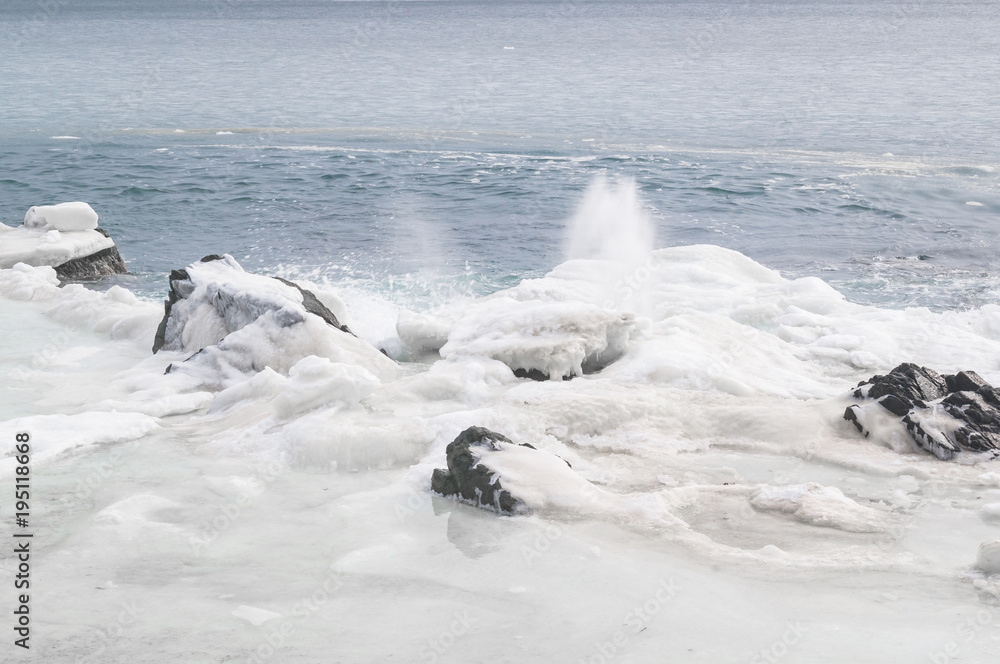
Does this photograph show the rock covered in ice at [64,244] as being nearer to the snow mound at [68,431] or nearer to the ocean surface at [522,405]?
the ocean surface at [522,405]

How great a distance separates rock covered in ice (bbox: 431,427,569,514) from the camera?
550 cm

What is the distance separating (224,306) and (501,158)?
1493cm

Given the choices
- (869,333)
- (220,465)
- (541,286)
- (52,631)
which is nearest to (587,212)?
(541,286)

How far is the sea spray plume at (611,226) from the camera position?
14117 millimetres

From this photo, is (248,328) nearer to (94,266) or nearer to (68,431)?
(68,431)

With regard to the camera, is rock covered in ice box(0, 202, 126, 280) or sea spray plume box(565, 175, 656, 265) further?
sea spray plume box(565, 175, 656, 265)

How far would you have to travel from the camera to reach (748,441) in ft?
22.5

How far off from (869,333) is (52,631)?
845 cm

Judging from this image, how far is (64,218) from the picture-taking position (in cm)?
1327

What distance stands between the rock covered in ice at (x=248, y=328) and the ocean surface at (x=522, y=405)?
164 mm

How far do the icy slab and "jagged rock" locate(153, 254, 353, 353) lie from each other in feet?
15.5

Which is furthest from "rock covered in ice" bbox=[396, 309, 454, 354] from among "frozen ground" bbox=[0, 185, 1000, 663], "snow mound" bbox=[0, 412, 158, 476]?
"snow mound" bbox=[0, 412, 158, 476]

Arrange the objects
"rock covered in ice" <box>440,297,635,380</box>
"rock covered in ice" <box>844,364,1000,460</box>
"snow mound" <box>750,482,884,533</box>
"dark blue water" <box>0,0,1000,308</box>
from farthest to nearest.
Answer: "dark blue water" <box>0,0,1000,308</box>, "rock covered in ice" <box>440,297,635,380</box>, "rock covered in ice" <box>844,364,1000,460</box>, "snow mound" <box>750,482,884,533</box>

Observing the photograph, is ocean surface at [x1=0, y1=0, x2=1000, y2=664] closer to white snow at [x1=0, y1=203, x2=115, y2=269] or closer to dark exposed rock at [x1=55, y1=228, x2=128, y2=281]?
dark exposed rock at [x1=55, y1=228, x2=128, y2=281]
